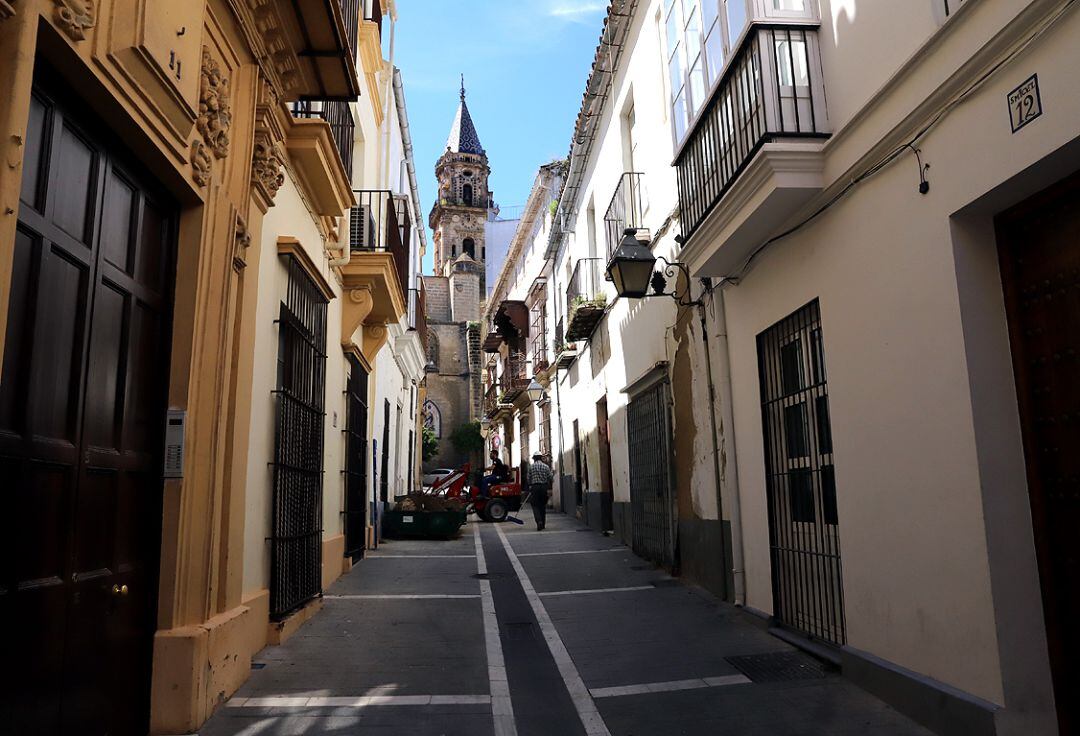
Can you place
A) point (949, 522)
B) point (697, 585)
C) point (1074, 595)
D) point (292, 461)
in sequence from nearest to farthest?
point (1074, 595), point (949, 522), point (292, 461), point (697, 585)

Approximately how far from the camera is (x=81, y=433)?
3393 mm

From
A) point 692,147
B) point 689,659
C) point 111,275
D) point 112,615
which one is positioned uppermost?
point 692,147

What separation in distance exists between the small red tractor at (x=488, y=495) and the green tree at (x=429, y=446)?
24.6 meters

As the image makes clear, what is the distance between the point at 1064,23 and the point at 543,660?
4.91 metres

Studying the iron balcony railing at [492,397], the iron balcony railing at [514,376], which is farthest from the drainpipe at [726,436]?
the iron balcony railing at [492,397]

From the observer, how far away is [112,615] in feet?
12.0

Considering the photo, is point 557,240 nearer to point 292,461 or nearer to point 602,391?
point 602,391

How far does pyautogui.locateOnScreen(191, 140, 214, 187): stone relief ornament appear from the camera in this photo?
4.21 meters

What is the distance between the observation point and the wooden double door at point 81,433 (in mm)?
2920

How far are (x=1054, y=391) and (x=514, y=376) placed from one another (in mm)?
23931

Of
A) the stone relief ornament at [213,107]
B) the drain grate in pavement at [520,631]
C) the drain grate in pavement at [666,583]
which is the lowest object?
the drain grate in pavement at [520,631]

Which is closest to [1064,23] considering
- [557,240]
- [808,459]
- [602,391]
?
[808,459]

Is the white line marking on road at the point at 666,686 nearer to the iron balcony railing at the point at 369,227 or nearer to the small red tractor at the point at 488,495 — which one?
the iron balcony railing at the point at 369,227

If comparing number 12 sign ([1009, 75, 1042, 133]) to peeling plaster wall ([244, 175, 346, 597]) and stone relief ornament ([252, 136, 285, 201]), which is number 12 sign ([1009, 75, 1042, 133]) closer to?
stone relief ornament ([252, 136, 285, 201])
